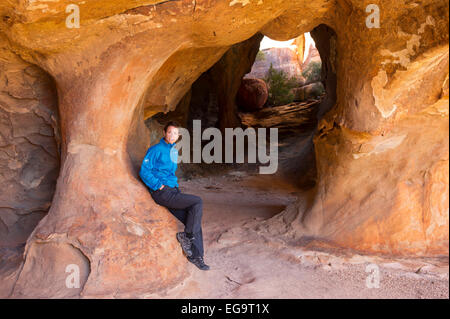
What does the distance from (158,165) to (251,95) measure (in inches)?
425

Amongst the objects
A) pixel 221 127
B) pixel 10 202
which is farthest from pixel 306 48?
pixel 10 202

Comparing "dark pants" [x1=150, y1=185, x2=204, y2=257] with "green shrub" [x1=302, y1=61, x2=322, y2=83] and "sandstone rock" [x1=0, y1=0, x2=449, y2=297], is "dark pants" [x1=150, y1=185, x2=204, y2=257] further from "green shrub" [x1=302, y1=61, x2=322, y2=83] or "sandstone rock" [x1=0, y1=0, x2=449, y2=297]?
"green shrub" [x1=302, y1=61, x2=322, y2=83]

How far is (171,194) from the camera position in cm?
332

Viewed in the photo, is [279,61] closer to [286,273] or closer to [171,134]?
[171,134]

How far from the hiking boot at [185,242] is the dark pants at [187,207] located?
4 centimetres

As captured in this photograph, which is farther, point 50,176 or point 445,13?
point 50,176

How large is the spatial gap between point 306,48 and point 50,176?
57.7ft

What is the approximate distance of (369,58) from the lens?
354cm

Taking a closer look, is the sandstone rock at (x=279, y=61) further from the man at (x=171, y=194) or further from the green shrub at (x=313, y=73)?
the man at (x=171, y=194)

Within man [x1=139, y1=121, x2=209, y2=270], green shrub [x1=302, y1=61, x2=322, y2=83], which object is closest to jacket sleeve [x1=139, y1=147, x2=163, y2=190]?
man [x1=139, y1=121, x2=209, y2=270]

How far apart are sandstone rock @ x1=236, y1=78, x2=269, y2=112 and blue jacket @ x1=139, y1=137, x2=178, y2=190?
1068 cm

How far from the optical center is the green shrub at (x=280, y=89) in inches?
571
